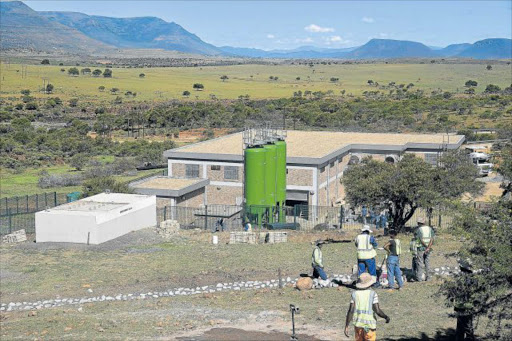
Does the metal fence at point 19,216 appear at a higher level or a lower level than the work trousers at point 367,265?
lower

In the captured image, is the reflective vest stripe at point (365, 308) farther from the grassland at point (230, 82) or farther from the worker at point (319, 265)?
the grassland at point (230, 82)

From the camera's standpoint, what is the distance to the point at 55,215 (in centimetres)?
2602

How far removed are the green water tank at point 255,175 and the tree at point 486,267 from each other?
20.0m

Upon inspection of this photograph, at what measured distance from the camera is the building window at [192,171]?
39.2 m

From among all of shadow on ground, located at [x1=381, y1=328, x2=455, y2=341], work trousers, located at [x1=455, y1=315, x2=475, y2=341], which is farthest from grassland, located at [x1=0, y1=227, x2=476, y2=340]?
work trousers, located at [x1=455, y1=315, x2=475, y2=341]

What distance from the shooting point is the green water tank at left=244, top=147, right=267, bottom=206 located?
107ft

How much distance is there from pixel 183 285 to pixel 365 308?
10130 mm

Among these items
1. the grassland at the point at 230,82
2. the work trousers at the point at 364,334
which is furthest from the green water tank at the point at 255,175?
the grassland at the point at 230,82

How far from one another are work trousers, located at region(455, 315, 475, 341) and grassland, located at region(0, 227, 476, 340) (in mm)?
1169

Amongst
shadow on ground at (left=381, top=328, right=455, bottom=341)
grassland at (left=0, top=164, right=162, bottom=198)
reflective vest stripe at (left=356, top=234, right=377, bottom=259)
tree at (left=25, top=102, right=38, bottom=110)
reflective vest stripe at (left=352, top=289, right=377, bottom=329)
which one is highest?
tree at (left=25, top=102, right=38, bottom=110)

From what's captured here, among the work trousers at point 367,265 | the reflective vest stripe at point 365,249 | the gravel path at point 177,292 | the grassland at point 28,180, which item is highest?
the reflective vest stripe at point 365,249

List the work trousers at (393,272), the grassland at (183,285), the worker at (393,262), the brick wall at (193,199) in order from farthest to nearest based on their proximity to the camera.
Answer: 1. the brick wall at (193,199)
2. the work trousers at (393,272)
3. the worker at (393,262)
4. the grassland at (183,285)

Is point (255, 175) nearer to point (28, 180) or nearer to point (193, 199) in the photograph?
point (193, 199)

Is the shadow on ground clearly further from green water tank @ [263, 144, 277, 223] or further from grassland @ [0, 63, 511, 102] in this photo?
grassland @ [0, 63, 511, 102]
